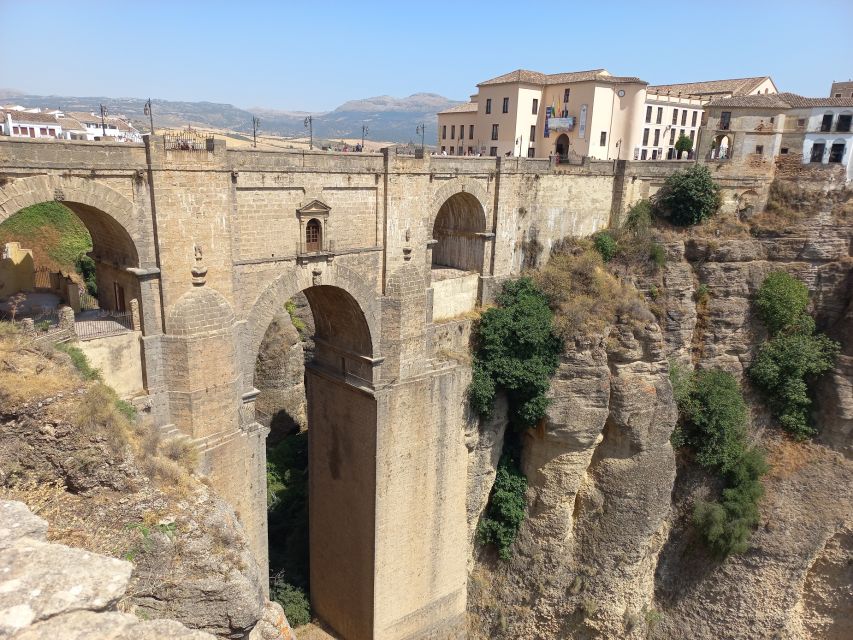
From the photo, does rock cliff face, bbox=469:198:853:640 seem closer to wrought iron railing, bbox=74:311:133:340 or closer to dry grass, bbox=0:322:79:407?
wrought iron railing, bbox=74:311:133:340

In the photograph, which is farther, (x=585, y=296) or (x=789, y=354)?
(x=789, y=354)

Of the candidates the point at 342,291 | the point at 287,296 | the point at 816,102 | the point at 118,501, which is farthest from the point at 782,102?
the point at 118,501

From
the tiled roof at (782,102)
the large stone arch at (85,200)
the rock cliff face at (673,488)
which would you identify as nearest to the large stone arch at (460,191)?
the rock cliff face at (673,488)

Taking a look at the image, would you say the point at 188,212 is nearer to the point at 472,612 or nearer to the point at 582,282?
the point at 582,282

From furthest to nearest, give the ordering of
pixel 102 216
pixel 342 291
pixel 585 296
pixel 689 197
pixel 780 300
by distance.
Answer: pixel 689 197, pixel 780 300, pixel 585 296, pixel 342 291, pixel 102 216

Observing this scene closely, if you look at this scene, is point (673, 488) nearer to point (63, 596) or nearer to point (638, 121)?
point (638, 121)

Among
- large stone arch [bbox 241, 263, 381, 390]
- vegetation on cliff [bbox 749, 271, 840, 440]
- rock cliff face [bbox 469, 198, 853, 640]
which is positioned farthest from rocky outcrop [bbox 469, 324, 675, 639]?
large stone arch [bbox 241, 263, 381, 390]

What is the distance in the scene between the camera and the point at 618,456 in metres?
20.9

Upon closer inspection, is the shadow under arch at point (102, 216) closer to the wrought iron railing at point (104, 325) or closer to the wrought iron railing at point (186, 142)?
the wrought iron railing at point (104, 325)

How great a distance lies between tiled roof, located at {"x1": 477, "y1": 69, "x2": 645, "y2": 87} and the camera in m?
31.6

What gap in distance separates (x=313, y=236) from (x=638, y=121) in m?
24.0

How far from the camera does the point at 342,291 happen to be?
16.6 meters

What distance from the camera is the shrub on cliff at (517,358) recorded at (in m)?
19.3

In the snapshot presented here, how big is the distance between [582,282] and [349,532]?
11.3 m
